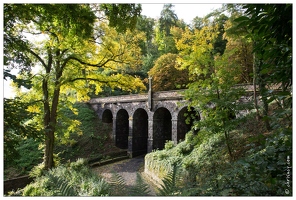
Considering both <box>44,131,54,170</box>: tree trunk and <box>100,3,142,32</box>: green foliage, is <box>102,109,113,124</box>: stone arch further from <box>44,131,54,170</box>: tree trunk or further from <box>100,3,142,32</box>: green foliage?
<box>100,3,142,32</box>: green foliage

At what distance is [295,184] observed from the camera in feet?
9.32

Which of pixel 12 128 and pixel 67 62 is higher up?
pixel 67 62

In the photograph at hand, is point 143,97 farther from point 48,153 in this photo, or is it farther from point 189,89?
point 189,89

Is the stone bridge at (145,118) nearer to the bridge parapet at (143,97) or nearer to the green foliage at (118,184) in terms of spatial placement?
the bridge parapet at (143,97)

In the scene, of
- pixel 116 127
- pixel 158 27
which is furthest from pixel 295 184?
pixel 158 27

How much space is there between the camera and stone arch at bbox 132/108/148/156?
58.9 ft

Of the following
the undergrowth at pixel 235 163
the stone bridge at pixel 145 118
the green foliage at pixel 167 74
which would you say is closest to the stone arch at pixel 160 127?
the stone bridge at pixel 145 118

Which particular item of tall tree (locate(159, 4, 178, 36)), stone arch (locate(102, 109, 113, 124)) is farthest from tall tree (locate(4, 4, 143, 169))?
tall tree (locate(159, 4, 178, 36))

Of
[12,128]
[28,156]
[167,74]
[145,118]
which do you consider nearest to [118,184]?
[12,128]

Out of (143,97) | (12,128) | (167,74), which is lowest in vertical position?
(12,128)

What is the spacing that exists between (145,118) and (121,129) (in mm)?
2599

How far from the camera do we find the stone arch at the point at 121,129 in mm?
19328

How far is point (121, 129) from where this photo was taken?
19797mm

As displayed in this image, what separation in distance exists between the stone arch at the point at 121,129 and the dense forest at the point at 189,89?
6.68 meters
